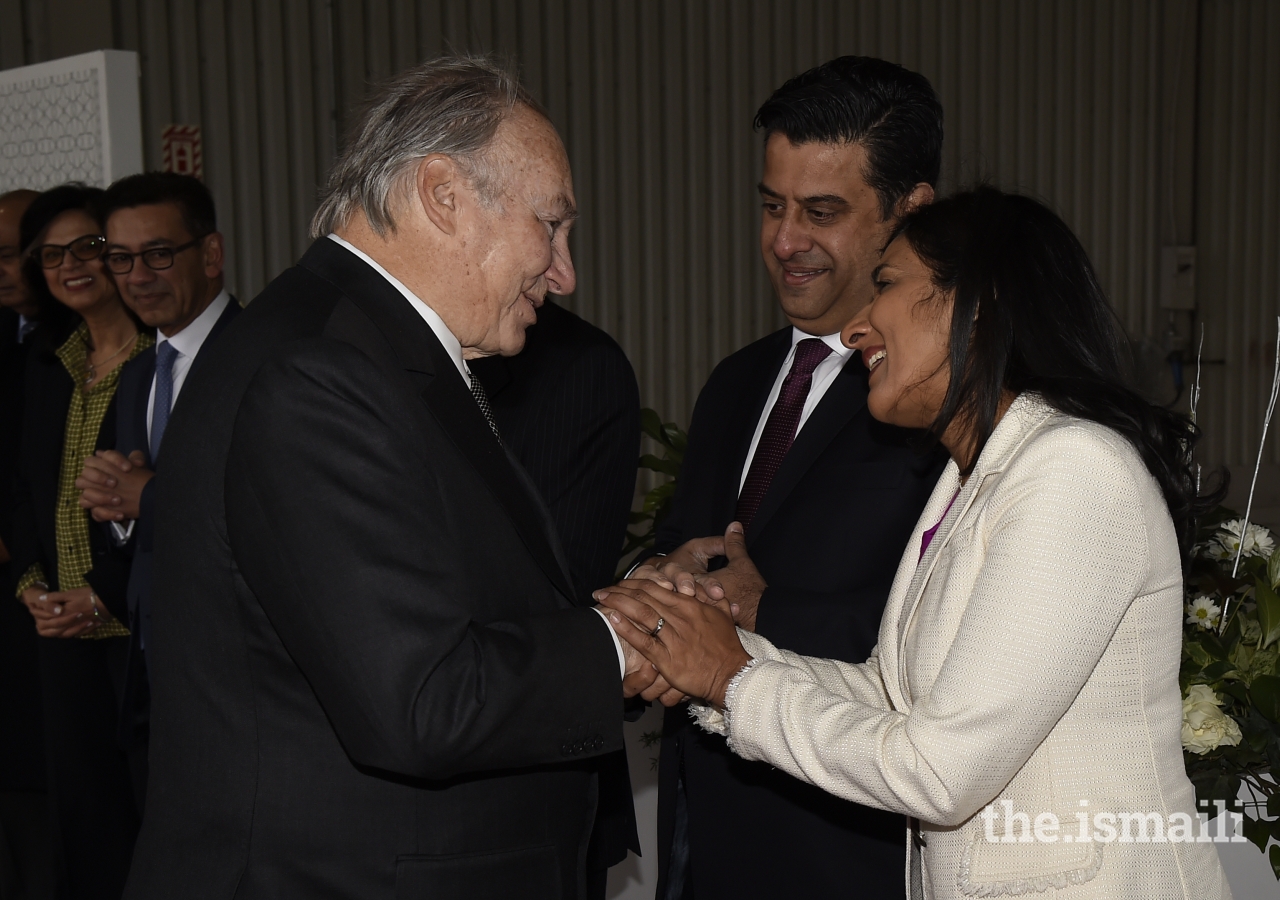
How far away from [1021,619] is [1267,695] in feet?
3.54

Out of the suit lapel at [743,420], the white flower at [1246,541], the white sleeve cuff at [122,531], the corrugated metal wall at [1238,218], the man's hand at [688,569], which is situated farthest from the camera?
the corrugated metal wall at [1238,218]

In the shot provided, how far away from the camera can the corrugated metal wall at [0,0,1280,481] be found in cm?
555

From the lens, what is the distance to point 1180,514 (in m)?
1.54

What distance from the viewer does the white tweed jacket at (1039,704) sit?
4.55 feet

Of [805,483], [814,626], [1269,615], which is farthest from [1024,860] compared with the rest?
[1269,615]

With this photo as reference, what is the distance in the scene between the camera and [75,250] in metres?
3.62

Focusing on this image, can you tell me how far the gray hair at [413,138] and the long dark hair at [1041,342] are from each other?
0.65 metres

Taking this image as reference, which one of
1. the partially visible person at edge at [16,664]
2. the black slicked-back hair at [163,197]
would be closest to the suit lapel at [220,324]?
the black slicked-back hair at [163,197]

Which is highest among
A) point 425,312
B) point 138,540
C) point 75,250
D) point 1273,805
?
point 425,312

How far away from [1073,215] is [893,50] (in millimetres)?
1818

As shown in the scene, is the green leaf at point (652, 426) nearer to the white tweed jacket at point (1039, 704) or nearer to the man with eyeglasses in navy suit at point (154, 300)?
the man with eyeglasses in navy suit at point (154, 300)

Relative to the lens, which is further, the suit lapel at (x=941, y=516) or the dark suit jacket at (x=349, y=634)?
the suit lapel at (x=941, y=516)

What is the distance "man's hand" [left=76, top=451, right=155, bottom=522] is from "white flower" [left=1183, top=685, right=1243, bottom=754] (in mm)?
2554

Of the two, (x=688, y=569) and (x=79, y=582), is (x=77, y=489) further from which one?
(x=688, y=569)
